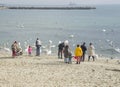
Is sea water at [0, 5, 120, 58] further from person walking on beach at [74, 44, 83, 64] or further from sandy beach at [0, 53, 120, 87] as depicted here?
sandy beach at [0, 53, 120, 87]

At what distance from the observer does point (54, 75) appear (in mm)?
19297

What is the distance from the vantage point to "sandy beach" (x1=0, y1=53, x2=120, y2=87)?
17250mm

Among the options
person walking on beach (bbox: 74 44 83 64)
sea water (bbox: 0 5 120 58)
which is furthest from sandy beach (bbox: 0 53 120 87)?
sea water (bbox: 0 5 120 58)

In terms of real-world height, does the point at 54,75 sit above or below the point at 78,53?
below

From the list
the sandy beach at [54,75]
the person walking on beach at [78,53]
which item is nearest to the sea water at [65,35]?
the person walking on beach at [78,53]

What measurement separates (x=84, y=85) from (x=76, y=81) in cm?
89

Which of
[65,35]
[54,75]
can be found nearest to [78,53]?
[54,75]

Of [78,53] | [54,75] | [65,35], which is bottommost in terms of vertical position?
[54,75]

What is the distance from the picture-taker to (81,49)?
82.6ft

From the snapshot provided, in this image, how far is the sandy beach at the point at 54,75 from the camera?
56.6ft

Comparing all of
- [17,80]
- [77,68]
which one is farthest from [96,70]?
[17,80]

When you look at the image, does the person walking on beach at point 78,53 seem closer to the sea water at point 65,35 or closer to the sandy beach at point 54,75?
the sandy beach at point 54,75

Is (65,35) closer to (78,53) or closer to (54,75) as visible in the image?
(78,53)

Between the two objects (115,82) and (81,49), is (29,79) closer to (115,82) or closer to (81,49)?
(115,82)
